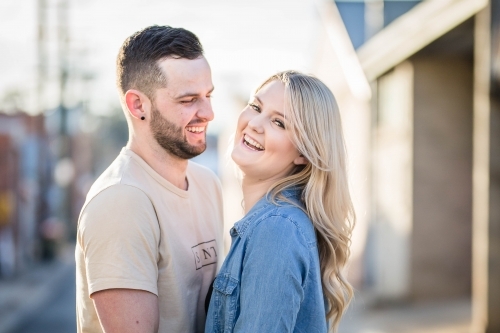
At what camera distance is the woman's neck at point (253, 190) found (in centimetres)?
349

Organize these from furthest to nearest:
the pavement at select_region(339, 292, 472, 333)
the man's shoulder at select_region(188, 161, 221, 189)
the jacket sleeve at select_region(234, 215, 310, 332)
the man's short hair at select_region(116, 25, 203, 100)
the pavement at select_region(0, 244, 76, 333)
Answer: the pavement at select_region(0, 244, 76, 333) → the pavement at select_region(339, 292, 472, 333) → the man's shoulder at select_region(188, 161, 221, 189) → the man's short hair at select_region(116, 25, 203, 100) → the jacket sleeve at select_region(234, 215, 310, 332)

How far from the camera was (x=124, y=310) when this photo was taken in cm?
296

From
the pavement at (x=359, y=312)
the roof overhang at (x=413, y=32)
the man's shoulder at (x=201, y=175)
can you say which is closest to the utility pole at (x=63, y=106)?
the pavement at (x=359, y=312)

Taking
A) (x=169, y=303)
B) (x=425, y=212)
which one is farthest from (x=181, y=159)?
(x=425, y=212)

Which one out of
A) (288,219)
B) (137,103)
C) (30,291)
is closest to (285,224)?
(288,219)

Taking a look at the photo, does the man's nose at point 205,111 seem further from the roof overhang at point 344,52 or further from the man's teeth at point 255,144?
the roof overhang at point 344,52

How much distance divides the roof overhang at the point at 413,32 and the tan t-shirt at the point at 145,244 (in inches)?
202

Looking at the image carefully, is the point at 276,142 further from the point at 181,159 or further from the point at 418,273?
the point at 418,273

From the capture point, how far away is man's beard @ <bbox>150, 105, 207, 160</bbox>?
344cm

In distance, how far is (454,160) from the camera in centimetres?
1188

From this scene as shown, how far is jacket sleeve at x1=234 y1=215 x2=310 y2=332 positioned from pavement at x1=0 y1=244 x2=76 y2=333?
11730 millimetres

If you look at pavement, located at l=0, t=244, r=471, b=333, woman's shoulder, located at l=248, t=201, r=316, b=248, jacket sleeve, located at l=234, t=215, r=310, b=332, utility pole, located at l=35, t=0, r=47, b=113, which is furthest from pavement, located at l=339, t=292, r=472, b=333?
utility pole, located at l=35, t=0, r=47, b=113

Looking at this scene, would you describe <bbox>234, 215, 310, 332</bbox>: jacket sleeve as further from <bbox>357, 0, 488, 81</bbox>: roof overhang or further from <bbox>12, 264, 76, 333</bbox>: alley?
<bbox>12, 264, 76, 333</bbox>: alley

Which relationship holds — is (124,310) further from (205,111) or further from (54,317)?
(54,317)
